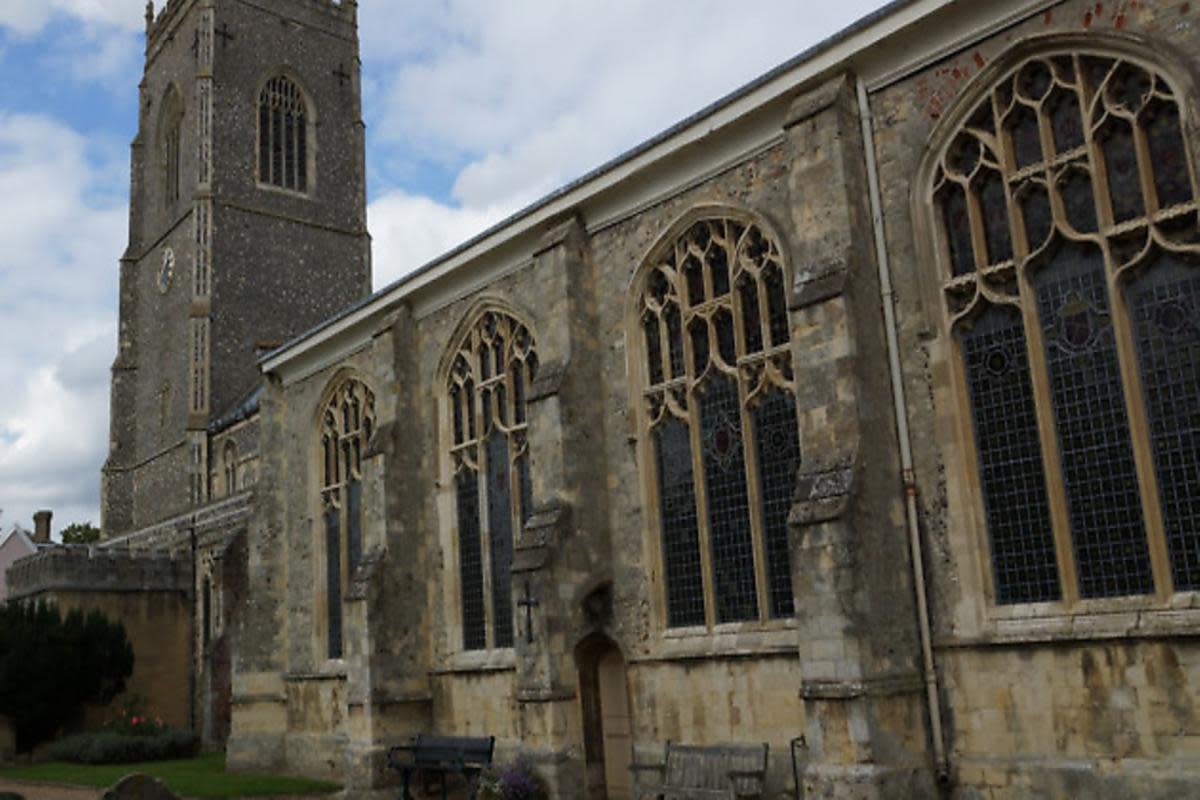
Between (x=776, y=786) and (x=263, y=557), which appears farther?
(x=263, y=557)

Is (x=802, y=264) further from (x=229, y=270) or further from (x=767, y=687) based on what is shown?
(x=229, y=270)

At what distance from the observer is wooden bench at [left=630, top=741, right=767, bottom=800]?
1150cm

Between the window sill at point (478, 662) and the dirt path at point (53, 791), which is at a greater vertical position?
the window sill at point (478, 662)

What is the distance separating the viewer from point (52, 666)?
2480cm

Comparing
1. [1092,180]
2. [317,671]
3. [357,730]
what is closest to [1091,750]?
[1092,180]

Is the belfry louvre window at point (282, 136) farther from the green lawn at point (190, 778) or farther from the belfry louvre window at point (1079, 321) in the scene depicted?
the belfry louvre window at point (1079, 321)

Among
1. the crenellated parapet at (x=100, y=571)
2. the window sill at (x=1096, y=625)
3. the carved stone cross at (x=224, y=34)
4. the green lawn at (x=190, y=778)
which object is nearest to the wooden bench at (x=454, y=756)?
the green lawn at (x=190, y=778)

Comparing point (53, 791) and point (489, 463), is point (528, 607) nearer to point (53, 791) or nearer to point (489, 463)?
point (489, 463)

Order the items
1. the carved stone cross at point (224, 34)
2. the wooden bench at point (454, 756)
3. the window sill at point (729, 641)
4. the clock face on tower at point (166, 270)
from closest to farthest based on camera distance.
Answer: the window sill at point (729, 641) < the wooden bench at point (454, 756) < the carved stone cross at point (224, 34) < the clock face on tower at point (166, 270)

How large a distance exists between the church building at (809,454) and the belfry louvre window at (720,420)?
49mm

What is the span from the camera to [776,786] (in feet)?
40.0

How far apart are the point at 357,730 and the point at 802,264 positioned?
10674 mm

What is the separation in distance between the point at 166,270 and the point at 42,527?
11.8 m

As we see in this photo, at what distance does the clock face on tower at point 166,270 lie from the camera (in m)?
42.2
